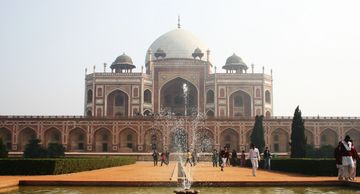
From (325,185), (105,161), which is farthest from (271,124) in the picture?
(325,185)

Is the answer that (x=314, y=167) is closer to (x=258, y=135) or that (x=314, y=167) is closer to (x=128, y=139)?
(x=258, y=135)

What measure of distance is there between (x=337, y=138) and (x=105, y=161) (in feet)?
79.2

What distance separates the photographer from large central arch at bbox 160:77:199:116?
4356 centimetres

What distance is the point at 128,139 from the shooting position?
37.8 metres

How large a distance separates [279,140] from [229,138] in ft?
12.9

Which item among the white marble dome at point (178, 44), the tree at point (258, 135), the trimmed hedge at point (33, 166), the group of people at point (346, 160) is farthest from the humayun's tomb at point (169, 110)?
the group of people at point (346, 160)

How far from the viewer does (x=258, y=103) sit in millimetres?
42250

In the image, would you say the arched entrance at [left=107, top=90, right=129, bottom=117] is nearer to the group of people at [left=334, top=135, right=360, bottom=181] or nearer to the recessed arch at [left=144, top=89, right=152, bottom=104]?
the recessed arch at [left=144, top=89, right=152, bottom=104]

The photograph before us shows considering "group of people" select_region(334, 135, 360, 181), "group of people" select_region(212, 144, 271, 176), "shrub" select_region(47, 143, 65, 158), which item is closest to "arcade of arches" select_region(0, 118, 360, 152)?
"shrub" select_region(47, 143, 65, 158)

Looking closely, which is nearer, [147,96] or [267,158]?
[267,158]

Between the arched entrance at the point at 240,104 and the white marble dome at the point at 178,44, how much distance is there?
650cm

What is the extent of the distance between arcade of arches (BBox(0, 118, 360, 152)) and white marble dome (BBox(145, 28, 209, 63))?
10.9 metres

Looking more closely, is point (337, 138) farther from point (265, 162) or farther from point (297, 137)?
point (265, 162)

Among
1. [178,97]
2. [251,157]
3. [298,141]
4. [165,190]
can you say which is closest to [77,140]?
[178,97]
